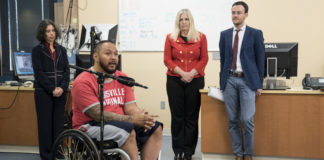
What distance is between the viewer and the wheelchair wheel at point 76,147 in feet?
5.41

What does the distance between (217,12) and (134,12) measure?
1132 mm

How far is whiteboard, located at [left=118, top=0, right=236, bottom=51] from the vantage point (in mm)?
4059

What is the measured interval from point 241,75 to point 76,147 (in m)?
1.59

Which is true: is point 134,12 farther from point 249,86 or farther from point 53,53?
point 249,86

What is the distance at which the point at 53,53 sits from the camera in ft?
9.70

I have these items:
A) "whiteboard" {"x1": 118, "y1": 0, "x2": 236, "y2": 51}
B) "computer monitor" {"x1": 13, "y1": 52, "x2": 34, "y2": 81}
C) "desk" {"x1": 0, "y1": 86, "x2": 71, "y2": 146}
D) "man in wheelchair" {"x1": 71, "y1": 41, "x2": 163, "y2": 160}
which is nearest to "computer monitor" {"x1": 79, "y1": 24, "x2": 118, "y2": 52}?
"whiteboard" {"x1": 118, "y1": 0, "x2": 236, "y2": 51}

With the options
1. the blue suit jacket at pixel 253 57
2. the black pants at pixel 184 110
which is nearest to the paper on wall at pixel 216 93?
the black pants at pixel 184 110


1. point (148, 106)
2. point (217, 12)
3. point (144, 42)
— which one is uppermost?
point (217, 12)

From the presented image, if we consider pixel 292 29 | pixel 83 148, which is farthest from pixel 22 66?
pixel 292 29

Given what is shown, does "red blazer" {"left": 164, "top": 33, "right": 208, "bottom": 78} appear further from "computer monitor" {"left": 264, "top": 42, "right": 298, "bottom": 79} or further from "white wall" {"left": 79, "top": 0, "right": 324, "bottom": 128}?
"white wall" {"left": 79, "top": 0, "right": 324, "bottom": 128}

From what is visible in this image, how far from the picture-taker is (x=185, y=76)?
2863 millimetres

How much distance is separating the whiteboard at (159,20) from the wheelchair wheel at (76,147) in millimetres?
2399

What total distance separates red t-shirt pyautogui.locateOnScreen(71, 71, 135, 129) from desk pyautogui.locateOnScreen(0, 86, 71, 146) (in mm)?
1487

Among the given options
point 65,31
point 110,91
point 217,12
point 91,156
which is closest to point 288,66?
point 217,12
